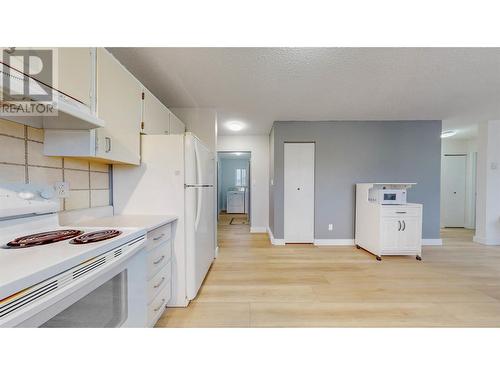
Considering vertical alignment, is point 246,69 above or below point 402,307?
above

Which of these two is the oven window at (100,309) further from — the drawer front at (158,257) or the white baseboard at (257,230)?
the white baseboard at (257,230)

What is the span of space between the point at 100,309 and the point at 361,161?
4.23m

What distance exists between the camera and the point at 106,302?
3.45ft

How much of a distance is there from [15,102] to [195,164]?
1.20 metres

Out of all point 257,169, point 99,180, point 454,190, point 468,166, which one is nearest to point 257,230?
point 257,169

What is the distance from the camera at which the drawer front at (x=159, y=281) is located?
152 cm

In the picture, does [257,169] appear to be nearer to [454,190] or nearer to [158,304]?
[158,304]

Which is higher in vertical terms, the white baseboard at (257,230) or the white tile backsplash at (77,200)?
the white tile backsplash at (77,200)

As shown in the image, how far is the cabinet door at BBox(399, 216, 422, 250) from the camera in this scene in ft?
10.4

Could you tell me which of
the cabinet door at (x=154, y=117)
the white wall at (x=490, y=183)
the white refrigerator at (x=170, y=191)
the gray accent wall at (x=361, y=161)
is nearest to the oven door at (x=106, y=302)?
the white refrigerator at (x=170, y=191)

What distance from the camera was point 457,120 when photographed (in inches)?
154

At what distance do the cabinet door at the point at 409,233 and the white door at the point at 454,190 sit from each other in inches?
135
